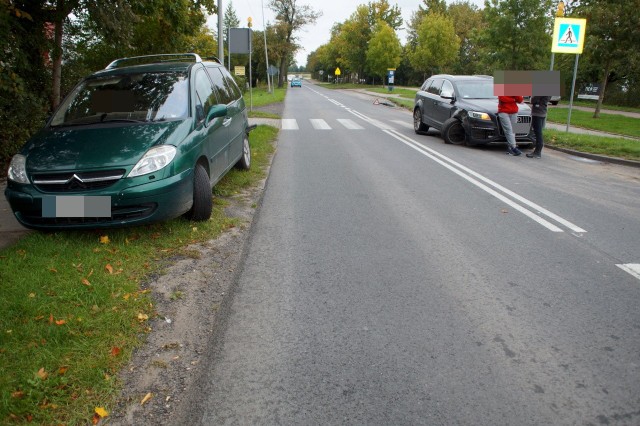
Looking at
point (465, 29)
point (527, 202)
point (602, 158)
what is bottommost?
point (527, 202)

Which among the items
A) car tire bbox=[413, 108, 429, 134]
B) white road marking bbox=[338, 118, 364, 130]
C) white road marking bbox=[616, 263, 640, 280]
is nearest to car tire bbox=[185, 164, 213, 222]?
white road marking bbox=[616, 263, 640, 280]

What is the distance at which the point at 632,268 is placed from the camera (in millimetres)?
4809

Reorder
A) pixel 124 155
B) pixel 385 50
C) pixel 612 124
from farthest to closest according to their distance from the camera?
pixel 385 50 < pixel 612 124 < pixel 124 155

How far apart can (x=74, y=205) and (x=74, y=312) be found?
5.00 feet

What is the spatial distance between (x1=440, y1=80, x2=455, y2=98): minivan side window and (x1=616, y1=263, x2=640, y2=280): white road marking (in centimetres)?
954

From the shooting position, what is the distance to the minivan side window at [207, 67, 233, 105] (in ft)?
24.5

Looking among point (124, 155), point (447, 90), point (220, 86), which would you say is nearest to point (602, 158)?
point (447, 90)

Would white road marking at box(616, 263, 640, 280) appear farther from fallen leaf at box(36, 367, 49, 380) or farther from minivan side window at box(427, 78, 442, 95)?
minivan side window at box(427, 78, 442, 95)

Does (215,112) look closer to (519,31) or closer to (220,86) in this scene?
(220,86)

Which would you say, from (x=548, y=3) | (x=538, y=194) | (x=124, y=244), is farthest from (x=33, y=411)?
(x=548, y=3)

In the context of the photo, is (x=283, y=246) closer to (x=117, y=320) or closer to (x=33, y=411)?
(x=117, y=320)

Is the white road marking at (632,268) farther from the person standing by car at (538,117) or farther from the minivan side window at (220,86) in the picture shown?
the person standing by car at (538,117)

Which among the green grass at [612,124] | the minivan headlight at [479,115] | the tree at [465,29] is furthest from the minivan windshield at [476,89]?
the tree at [465,29]

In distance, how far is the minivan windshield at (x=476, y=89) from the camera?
44.5 feet
